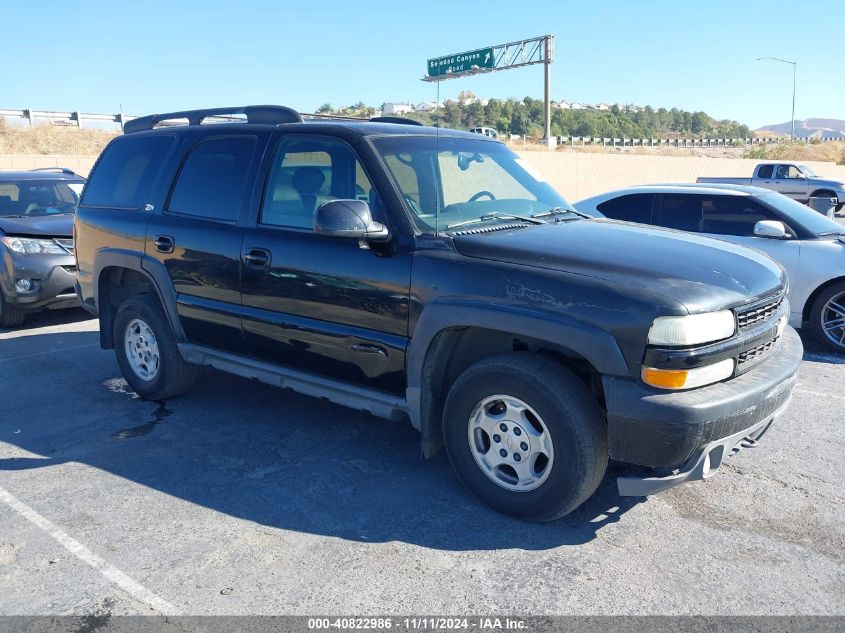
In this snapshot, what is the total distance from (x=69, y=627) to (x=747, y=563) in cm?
291

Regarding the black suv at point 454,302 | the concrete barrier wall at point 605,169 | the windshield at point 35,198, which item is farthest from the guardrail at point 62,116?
the black suv at point 454,302

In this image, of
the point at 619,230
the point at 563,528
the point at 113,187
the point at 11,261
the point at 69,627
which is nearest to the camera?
the point at 69,627

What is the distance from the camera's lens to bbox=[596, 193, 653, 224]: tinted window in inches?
303

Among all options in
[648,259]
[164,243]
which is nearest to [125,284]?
[164,243]

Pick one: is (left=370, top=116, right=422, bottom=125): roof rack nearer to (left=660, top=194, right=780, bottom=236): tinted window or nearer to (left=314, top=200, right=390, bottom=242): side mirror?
(left=314, top=200, right=390, bottom=242): side mirror

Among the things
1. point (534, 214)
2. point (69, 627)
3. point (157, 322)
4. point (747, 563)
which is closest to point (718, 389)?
point (747, 563)

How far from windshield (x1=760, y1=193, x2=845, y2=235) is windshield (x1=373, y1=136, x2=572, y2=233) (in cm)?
358

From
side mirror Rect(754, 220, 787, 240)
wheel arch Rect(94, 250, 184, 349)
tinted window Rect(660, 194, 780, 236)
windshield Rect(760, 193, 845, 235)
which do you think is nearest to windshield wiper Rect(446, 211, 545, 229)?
wheel arch Rect(94, 250, 184, 349)

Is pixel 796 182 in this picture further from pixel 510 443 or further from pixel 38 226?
pixel 510 443

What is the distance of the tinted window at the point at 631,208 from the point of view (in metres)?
7.70

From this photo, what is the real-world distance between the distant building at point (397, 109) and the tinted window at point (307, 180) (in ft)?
2.88

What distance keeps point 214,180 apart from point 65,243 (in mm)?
4272

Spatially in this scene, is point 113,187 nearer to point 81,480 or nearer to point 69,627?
point 81,480

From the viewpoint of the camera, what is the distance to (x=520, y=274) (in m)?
3.49
